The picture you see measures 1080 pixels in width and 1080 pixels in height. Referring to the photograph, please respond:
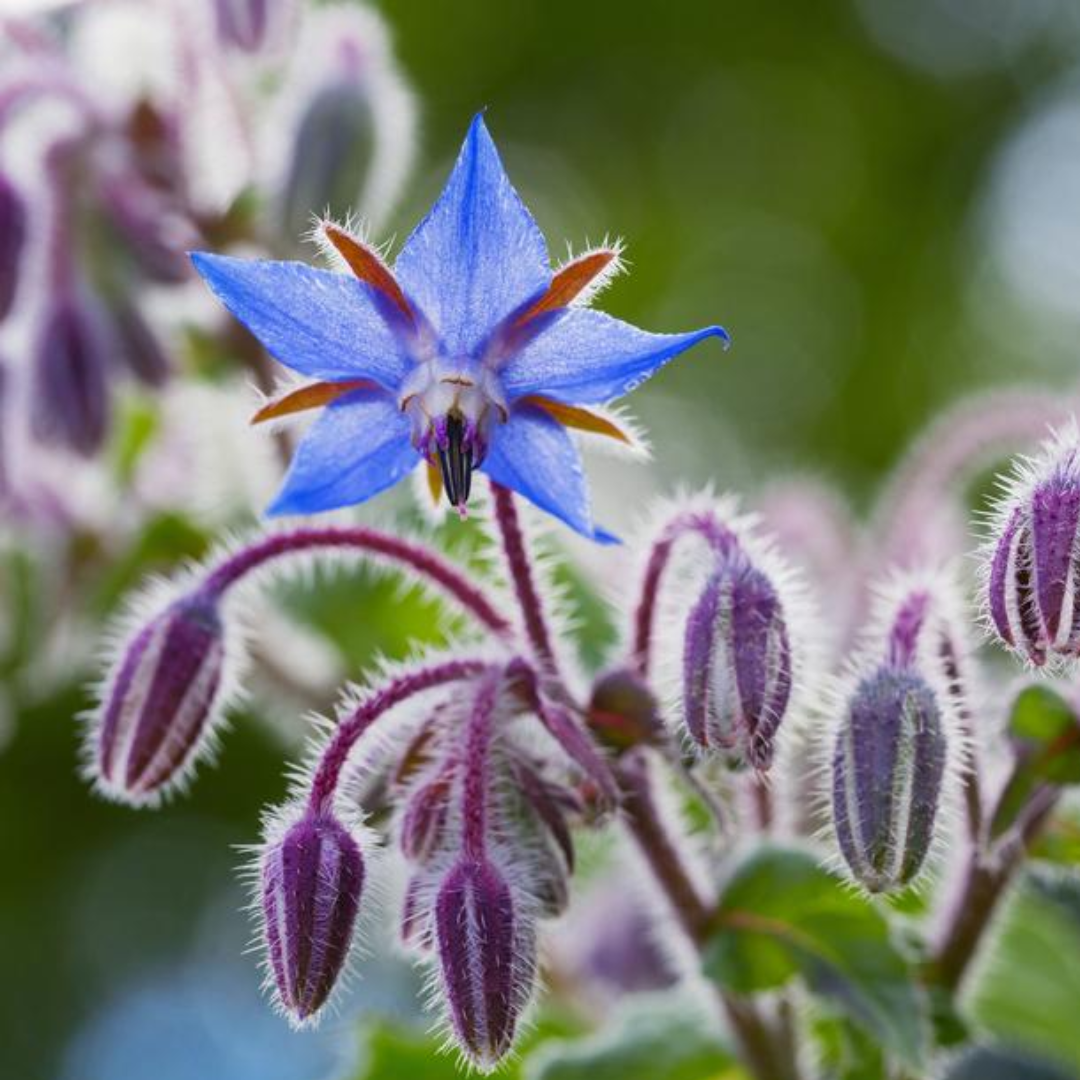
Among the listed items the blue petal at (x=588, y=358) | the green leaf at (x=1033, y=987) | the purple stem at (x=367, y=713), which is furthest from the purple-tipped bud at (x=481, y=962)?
the green leaf at (x=1033, y=987)

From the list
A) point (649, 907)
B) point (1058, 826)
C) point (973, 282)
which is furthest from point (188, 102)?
point (973, 282)

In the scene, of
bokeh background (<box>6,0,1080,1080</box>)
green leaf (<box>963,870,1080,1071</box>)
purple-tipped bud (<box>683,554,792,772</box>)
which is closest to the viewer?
purple-tipped bud (<box>683,554,792,772</box>)

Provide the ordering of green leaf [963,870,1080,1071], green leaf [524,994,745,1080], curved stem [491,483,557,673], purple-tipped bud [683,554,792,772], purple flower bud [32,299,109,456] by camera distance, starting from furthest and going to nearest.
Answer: purple flower bud [32,299,109,456] → green leaf [963,870,1080,1071] → green leaf [524,994,745,1080] → curved stem [491,483,557,673] → purple-tipped bud [683,554,792,772]

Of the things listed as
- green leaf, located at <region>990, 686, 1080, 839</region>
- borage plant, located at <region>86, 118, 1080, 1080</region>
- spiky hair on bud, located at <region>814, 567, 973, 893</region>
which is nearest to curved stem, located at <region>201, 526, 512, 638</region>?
borage plant, located at <region>86, 118, 1080, 1080</region>

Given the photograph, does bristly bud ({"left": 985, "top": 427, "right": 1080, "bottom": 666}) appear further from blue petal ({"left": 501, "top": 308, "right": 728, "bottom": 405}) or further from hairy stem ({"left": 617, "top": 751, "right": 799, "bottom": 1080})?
hairy stem ({"left": 617, "top": 751, "right": 799, "bottom": 1080})

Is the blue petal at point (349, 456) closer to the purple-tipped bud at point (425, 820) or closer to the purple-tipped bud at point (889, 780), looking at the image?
the purple-tipped bud at point (425, 820)

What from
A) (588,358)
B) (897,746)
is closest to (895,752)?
(897,746)

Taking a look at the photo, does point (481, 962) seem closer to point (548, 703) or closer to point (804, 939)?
point (548, 703)
